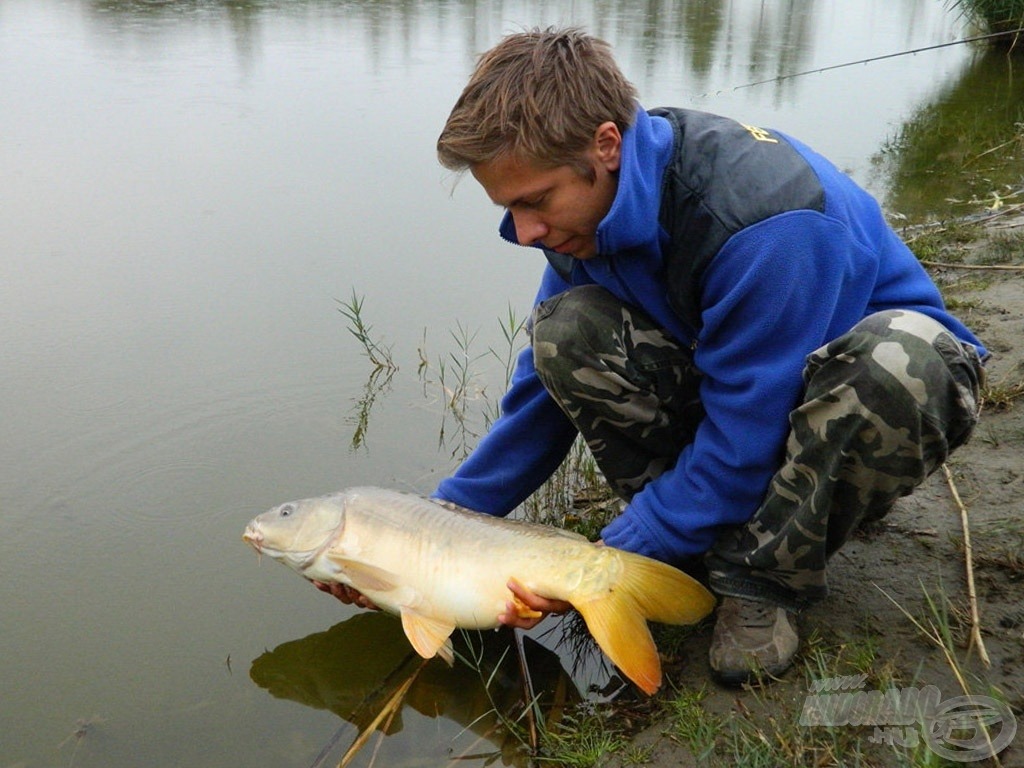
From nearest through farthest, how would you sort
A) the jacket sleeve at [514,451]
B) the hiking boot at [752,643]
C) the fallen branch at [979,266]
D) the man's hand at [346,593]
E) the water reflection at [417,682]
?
the hiking boot at [752,643] < the water reflection at [417,682] < the man's hand at [346,593] < the jacket sleeve at [514,451] < the fallen branch at [979,266]

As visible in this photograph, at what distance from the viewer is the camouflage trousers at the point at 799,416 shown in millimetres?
1880

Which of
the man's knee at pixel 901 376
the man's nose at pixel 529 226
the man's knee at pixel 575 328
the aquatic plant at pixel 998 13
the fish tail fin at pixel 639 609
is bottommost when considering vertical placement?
the fish tail fin at pixel 639 609

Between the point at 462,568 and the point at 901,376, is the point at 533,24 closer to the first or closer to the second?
the point at 462,568

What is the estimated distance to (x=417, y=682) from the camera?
2348 millimetres

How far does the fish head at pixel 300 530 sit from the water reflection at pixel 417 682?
0.91 feet

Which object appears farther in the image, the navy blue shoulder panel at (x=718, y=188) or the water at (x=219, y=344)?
the water at (x=219, y=344)

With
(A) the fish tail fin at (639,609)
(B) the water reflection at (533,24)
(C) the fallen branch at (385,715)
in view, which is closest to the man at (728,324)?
(A) the fish tail fin at (639,609)

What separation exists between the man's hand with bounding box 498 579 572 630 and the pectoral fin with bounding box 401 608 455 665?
127mm

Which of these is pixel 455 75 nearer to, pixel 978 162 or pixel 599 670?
pixel 978 162

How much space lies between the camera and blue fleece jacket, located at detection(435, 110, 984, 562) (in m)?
1.96

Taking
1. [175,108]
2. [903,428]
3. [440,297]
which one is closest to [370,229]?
[440,297]

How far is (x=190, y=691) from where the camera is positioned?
7.63 feet

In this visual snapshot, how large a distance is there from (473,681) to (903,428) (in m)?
1.07

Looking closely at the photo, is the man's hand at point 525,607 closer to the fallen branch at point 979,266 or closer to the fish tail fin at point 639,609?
the fish tail fin at point 639,609
